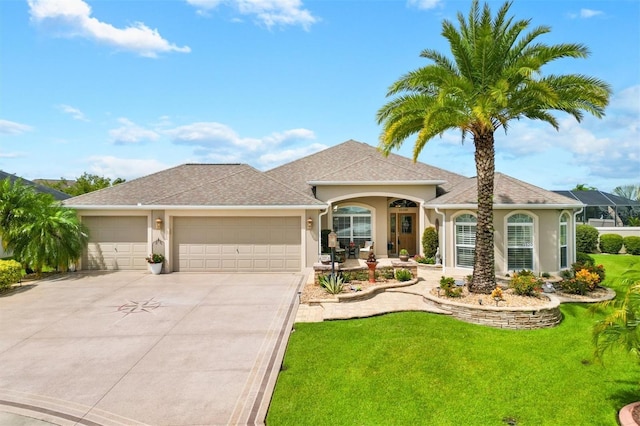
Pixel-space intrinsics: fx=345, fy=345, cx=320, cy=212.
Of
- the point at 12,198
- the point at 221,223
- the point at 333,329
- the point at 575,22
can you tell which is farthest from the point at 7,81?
the point at 575,22

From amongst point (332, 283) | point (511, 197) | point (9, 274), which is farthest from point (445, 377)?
point (9, 274)

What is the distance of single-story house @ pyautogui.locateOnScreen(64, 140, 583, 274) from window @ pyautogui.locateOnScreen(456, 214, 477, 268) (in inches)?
1.7

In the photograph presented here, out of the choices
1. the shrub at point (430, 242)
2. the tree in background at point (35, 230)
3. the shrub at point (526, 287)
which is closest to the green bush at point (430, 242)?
the shrub at point (430, 242)

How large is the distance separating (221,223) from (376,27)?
10994 millimetres

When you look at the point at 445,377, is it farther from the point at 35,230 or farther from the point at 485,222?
the point at 35,230

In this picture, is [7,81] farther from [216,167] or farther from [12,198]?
[216,167]

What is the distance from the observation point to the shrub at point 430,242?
56.3 feet

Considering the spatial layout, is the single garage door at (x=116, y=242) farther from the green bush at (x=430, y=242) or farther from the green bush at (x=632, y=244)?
the green bush at (x=632, y=244)

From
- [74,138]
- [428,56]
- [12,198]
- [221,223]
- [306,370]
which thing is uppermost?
[428,56]

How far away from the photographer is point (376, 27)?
14070mm

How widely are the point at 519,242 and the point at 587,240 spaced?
39.6 feet

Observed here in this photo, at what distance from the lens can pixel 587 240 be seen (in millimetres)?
22719

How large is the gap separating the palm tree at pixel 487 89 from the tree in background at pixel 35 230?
15.0 metres

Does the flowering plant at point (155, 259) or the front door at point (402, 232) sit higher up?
the front door at point (402, 232)
